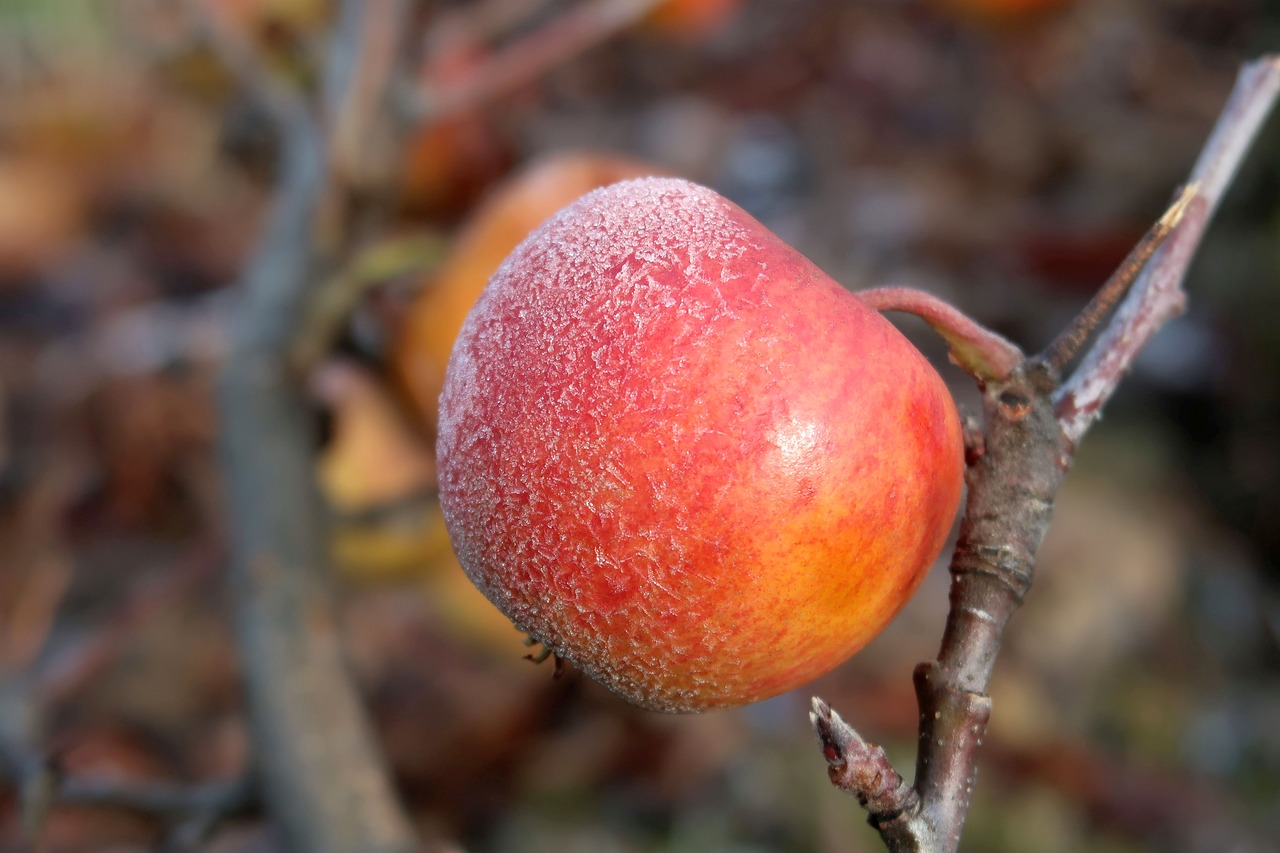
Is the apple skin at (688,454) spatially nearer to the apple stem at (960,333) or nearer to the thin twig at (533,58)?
the apple stem at (960,333)

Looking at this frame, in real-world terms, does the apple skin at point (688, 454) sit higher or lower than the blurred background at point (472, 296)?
lower

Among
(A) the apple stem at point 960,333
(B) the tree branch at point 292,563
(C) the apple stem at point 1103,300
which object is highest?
(B) the tree branch at point 292,563

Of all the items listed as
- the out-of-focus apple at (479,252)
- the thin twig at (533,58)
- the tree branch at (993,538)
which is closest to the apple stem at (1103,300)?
the tree branch at (993,538)

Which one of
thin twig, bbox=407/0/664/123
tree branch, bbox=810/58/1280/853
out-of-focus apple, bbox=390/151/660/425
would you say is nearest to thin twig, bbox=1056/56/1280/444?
tree branch, bbox=810/58/1280/853

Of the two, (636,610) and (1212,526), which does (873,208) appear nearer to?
(1212,526)

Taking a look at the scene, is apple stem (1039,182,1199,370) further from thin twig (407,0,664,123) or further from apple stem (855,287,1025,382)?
thin twig (407,0,664,123)

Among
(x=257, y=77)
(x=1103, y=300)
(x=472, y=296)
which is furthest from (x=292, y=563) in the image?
(x=1103, y=300)
